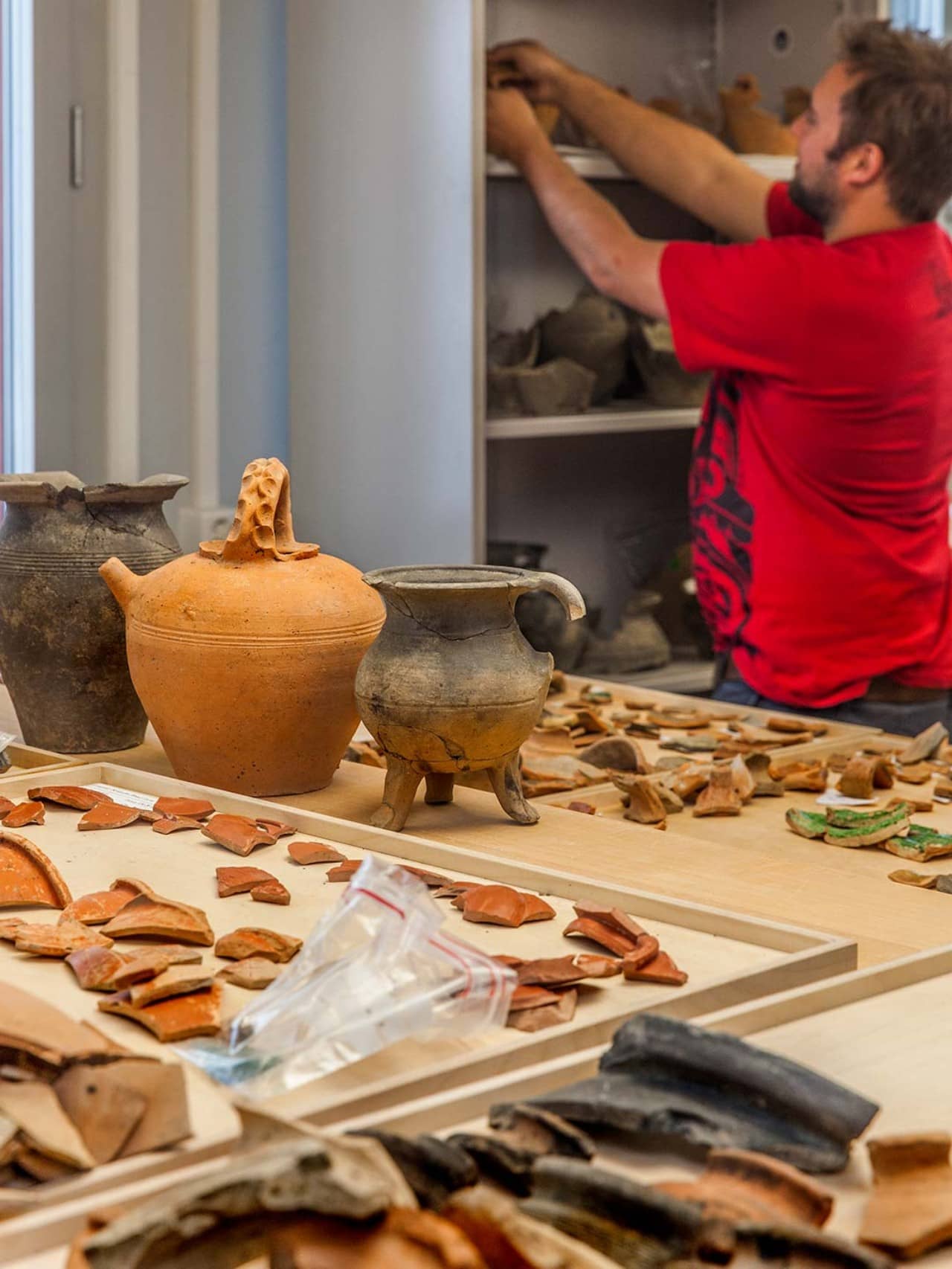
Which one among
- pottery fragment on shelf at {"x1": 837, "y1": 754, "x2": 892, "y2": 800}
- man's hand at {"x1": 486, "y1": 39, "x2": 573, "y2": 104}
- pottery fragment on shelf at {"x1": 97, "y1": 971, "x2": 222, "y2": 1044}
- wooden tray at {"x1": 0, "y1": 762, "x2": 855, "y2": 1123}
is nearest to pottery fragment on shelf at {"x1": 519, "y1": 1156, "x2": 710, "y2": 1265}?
wooden tray at {"x1": 0, "y1": 762, "x2": 855, "y2": 1123}

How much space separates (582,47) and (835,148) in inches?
41.3

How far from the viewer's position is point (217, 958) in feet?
3.81

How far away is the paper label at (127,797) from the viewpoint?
1595 millimetres

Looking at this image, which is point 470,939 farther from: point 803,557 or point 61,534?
point 803,557

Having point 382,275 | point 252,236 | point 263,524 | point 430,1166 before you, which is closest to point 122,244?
point 252,236

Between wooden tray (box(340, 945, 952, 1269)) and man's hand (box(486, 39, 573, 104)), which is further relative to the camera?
man's hand (box(486, 39, 573, 104))

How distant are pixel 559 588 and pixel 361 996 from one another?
640mm

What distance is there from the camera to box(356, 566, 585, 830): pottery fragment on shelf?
58.9 inches

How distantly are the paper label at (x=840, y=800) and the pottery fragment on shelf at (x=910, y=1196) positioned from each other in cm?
98

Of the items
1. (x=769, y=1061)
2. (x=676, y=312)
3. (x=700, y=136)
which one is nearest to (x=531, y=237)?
(x=700, y=136)

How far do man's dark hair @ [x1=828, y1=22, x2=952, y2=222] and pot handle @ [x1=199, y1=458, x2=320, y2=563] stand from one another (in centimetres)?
151

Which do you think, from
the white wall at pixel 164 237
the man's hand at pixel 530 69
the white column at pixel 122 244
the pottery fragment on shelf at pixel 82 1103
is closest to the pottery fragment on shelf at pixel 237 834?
the pottery fragment on shelf at pixel 82 1103

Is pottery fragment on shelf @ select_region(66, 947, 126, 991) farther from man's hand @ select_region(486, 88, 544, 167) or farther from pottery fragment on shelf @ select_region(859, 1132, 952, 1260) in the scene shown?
man's hand @ select_region(486, 88, 544, 167)

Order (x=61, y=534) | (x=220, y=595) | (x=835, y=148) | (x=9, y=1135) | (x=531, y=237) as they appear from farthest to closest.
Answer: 1. (x=531, y=237)
2. (x=835, y=148)
3. (x=61, y=534)
4. (x=220, y=595)
5. (x=9, y=1135)
